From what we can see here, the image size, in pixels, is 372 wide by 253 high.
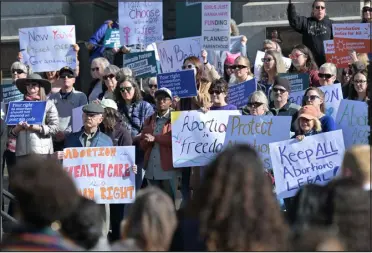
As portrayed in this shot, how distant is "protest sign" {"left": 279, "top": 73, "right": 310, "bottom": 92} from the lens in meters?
11.4

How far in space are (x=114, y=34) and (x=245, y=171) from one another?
10.1 metres

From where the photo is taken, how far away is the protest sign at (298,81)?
11.4 metres

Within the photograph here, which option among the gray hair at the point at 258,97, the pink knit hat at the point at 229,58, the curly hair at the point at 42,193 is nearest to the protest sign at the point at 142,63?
the pink knit hat at the point at 229,58

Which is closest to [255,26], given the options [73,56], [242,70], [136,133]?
[73,56]

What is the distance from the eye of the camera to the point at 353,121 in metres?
10.2

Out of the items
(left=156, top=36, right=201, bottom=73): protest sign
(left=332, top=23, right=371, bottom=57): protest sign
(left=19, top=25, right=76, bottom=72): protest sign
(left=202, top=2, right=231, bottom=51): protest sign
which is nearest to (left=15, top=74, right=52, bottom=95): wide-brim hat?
(left=19, top=25, right=76, bottom=72): protest sign

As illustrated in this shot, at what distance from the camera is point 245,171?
4.76m

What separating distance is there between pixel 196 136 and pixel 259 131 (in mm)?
704

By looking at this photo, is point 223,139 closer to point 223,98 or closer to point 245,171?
point 223,98

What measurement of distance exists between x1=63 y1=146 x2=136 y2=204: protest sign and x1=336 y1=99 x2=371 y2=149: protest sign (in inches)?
80.0

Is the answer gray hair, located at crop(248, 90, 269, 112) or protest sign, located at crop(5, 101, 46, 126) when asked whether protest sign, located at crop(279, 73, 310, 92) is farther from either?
protest sign, located at crop(5, 101, 46, 126)

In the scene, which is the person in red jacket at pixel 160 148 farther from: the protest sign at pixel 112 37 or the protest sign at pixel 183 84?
the protest sign at pixel 112 37

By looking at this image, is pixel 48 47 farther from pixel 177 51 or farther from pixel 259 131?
pixel 259 131

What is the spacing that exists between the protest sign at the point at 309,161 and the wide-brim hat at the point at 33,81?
2.77 m
